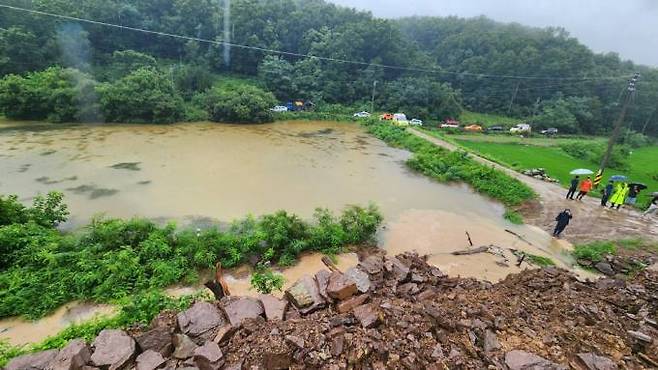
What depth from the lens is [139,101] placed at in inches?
915

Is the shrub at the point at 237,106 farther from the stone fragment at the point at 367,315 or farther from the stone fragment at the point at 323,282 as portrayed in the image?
the stone fragment at the point at 367,315

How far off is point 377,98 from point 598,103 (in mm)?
31298

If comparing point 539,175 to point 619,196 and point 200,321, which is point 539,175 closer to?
point 619,196

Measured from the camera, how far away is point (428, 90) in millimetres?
37938

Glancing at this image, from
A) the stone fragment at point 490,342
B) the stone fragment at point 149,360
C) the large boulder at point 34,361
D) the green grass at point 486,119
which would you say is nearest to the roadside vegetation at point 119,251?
the large boulder at point 34,361

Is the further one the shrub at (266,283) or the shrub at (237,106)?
the shrub at (237,106)

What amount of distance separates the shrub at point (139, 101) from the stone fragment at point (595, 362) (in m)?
26.6

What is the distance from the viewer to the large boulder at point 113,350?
402 cm

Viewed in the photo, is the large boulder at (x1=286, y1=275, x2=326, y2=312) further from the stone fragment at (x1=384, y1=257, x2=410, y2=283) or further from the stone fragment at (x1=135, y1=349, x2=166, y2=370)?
the stone fragment at (x1=135, y1=349, x2=166, y2=370)

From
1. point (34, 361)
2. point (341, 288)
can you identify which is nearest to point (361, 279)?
point (341, 288)

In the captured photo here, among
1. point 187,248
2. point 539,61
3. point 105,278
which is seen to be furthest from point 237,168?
point 539,61

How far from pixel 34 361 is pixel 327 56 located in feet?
139

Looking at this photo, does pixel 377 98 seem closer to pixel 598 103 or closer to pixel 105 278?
pixel 598 103

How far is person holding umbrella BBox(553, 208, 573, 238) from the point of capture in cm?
1041
